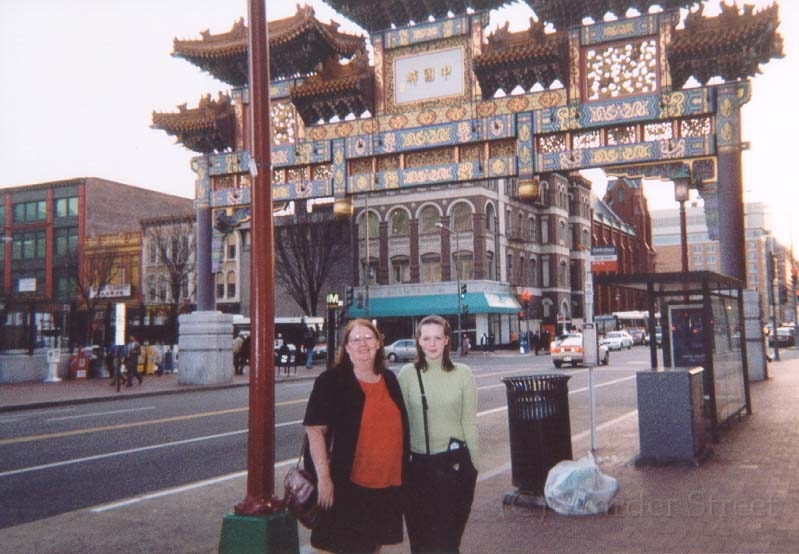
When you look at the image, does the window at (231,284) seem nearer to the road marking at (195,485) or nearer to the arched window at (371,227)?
the arched window at (371,227)

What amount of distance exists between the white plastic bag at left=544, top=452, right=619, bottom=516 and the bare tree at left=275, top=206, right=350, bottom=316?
134 ft

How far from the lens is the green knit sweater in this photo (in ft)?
15.1

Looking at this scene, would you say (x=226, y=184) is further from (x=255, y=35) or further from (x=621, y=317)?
(x=621, y=317)

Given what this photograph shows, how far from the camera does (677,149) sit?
1738cm

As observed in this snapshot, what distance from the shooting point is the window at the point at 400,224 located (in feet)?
184

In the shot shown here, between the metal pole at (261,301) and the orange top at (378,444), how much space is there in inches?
38.9

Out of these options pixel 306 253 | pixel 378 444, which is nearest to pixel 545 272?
pixel 306 253

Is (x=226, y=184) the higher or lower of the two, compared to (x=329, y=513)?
higher

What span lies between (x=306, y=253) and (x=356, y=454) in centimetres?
4461

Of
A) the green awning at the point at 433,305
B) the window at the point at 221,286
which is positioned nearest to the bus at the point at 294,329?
the green awning at the point at 433,305

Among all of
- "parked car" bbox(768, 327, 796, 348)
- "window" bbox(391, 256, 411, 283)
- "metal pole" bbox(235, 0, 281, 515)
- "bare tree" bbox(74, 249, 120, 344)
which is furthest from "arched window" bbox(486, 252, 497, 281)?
"metal pole" bbox(235, 0, 281, 515)

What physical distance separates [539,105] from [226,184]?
358 inches

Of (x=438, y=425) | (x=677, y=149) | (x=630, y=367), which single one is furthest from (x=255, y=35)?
(x=630, y=367)

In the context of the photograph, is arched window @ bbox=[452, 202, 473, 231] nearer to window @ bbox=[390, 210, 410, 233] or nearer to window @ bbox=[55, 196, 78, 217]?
window @ bbox=[390, 210, 410, 233]
